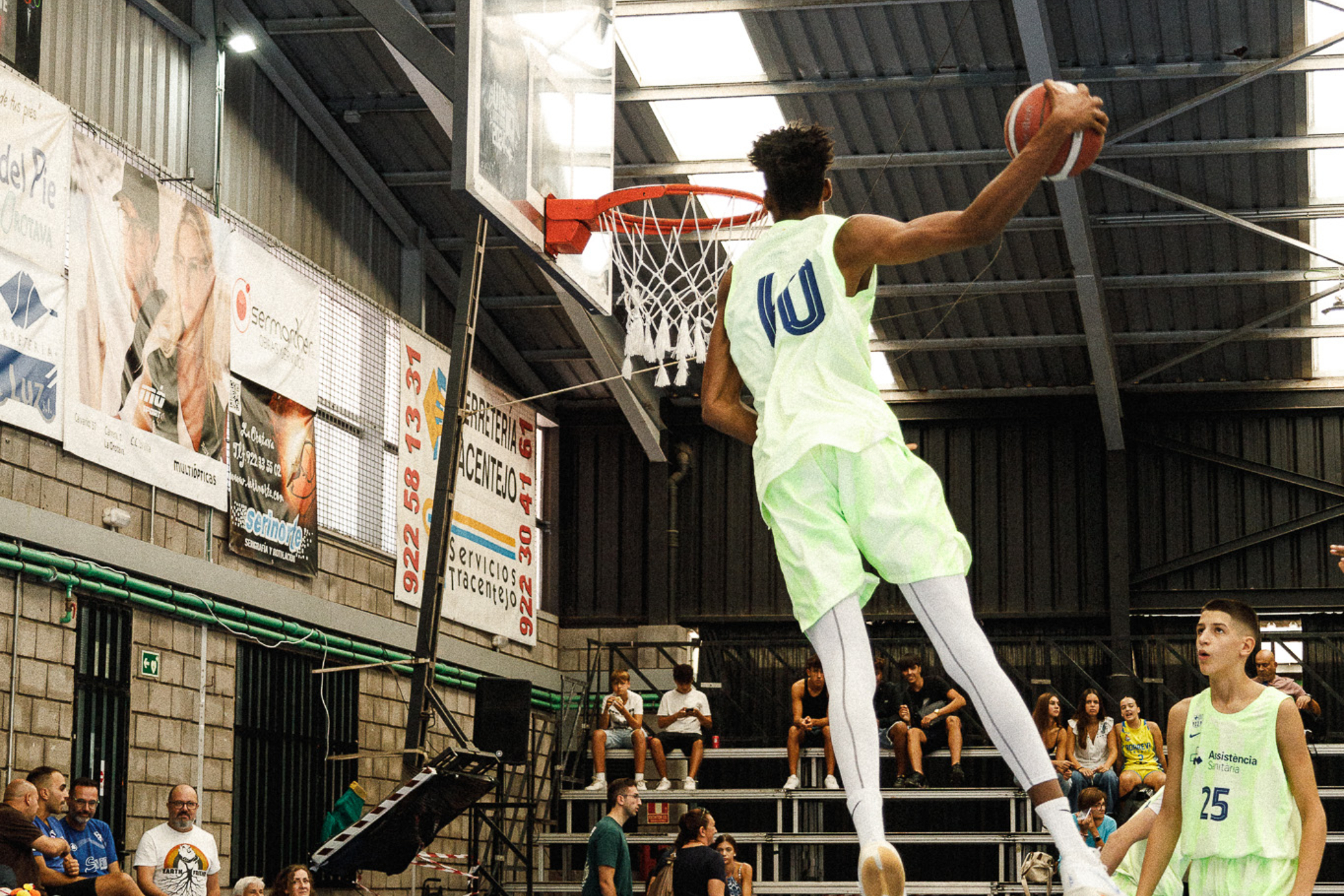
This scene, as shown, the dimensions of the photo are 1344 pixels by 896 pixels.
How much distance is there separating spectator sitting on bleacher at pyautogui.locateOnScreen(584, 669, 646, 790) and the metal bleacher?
0.16 meters

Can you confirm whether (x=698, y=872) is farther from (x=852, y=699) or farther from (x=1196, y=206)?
(x=1196, y=206)

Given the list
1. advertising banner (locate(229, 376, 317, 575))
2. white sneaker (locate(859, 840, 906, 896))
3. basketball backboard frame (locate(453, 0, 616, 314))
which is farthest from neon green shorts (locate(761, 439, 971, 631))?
advertising banner (locate(229, 376, 317, 575))

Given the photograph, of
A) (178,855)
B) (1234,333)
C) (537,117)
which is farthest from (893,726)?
(537,117)

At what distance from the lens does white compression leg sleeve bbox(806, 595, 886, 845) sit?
3.67 metres

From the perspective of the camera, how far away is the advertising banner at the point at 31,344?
11422 millimetres

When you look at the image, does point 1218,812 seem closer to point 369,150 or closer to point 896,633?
point 369,150

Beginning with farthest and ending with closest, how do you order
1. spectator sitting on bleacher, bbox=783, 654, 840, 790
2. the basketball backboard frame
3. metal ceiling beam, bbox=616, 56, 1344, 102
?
1. spectator sitting on bleacher, bbox=783, 654, 840, 790
2. metal ceiling beam, bbox=616, 56, 1344, 102
3. the basketball backboard frame

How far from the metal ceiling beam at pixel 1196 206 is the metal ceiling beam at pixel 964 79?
3.67 ft

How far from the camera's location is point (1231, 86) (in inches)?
583

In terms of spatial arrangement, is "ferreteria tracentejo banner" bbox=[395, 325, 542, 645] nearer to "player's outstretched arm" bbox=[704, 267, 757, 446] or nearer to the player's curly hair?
"player's outstretched arm" bbox=[704, 267, 757, 446]

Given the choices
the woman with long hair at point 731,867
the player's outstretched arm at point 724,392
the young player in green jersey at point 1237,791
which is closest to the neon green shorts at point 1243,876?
the young player in green jersey at point 1237,791

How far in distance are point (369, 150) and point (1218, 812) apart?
14946mm

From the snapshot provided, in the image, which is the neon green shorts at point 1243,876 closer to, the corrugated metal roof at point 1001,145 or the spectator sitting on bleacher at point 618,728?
the corrugated metal roof at point 1001,145

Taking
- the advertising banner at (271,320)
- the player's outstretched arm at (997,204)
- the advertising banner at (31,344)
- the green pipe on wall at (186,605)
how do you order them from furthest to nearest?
the advertising banner at (271,320)
the green pipe on wall at (186,605)
the advertising banner at (31,344)
the player's outstretched arm at (997,204)
